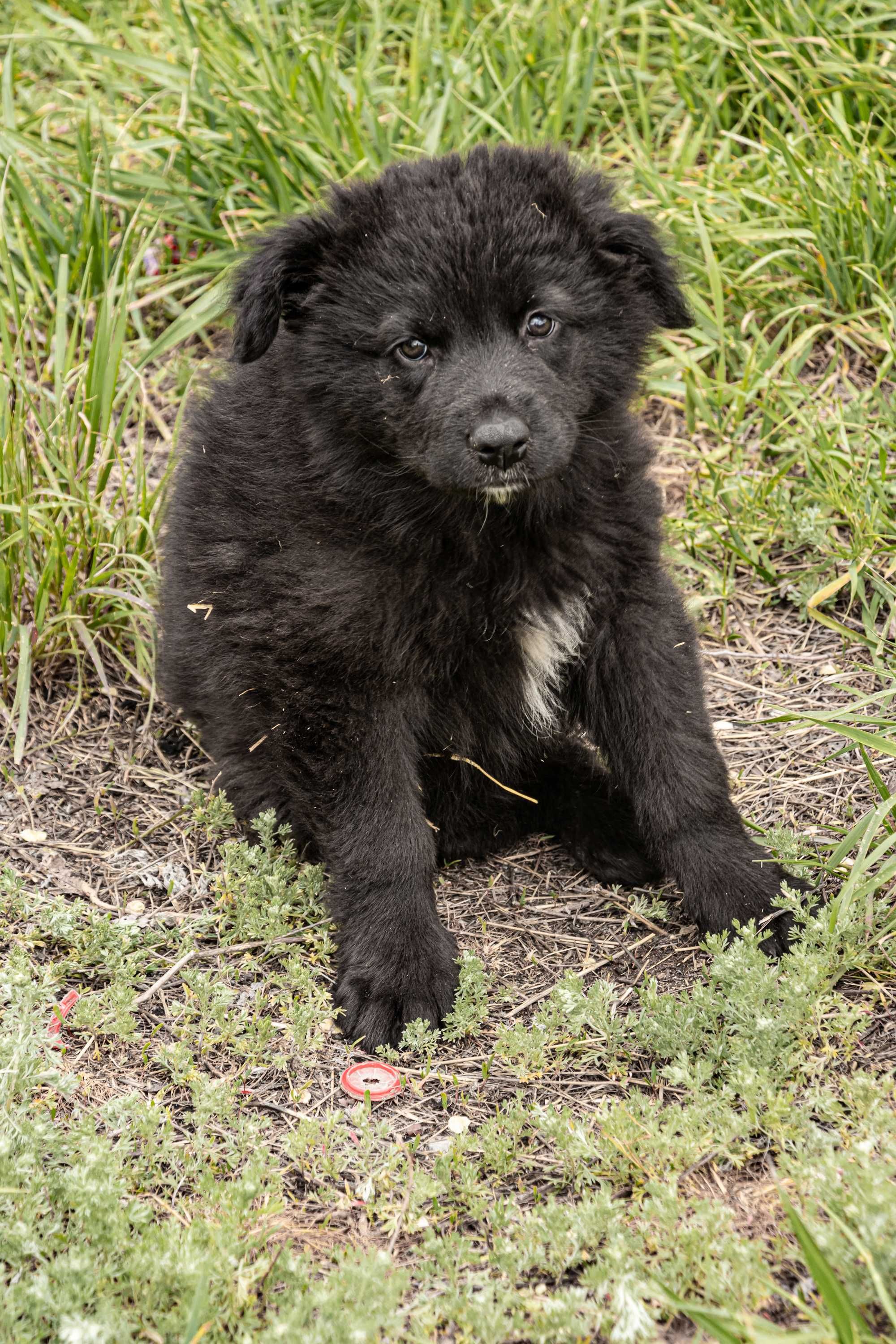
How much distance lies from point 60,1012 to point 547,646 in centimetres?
133

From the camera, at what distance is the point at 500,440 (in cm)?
281

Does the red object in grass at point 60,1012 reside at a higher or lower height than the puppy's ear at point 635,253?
lower

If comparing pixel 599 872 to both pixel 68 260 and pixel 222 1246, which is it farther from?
pixel 68 260

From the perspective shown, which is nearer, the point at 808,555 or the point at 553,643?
the point at 553,643

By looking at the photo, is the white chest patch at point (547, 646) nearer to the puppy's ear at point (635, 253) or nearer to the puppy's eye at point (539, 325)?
the puppy's eye at point (539, 325)

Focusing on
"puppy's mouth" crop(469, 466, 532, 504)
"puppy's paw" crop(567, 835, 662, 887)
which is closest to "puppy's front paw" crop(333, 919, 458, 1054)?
"puppy's paw" crop(567, 835, 662, 887)

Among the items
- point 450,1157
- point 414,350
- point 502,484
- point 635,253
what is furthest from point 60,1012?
point 635,253

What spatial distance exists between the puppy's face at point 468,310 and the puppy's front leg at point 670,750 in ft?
1.57

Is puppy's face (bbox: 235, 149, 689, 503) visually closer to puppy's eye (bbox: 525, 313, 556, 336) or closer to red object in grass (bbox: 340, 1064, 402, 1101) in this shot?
puppy's eye (bbox: 525, 313, 556, 336)

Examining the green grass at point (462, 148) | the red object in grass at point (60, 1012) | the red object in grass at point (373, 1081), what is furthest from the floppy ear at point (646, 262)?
the red object in grass at point (60, 1012)

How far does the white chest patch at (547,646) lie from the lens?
319cm

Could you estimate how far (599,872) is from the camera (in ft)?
11.4

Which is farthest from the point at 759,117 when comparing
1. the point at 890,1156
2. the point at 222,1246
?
the point at 222,1246

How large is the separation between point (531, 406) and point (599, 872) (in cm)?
120
